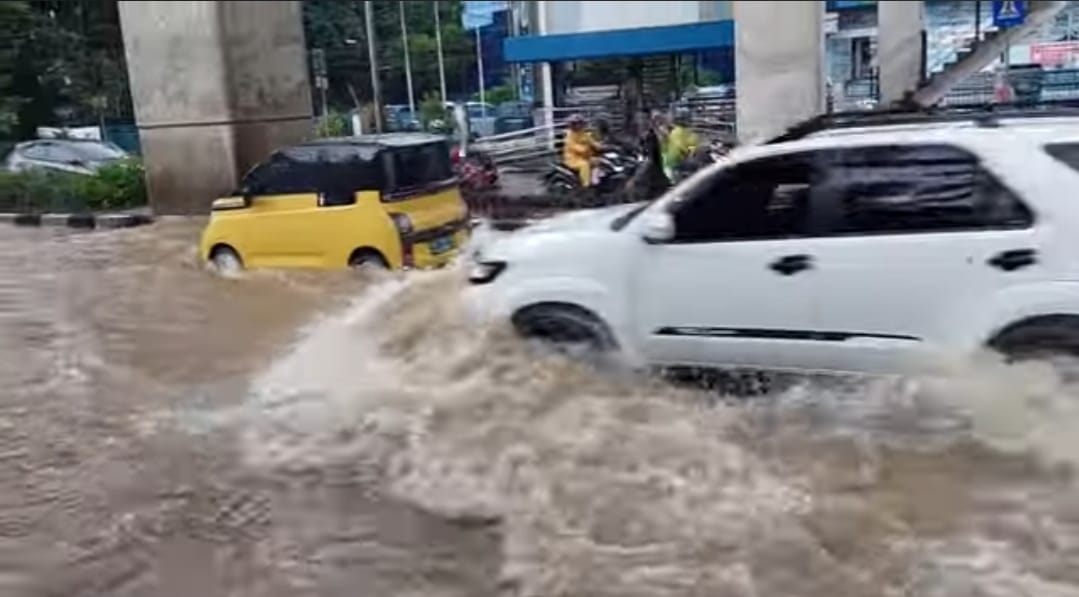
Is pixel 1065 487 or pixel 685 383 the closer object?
pixel 1065 487

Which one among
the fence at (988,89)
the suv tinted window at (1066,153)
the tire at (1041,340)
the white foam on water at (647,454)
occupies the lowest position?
the white foam on water at (647,454)

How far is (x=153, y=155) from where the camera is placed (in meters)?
3.05

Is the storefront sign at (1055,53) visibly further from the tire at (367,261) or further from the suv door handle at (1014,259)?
the tire at (367,261)

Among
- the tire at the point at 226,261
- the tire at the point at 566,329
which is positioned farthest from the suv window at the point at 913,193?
the tire at the point at 226,261

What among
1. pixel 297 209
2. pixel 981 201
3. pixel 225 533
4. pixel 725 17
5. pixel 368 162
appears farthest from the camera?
pixel 297 209

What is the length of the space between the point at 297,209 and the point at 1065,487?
2441 mm

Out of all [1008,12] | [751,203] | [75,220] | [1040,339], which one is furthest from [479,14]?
[1040,339]

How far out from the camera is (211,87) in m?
2.65

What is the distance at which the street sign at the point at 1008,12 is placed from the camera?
140 inches

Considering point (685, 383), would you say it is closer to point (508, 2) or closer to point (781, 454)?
point (781, 454)

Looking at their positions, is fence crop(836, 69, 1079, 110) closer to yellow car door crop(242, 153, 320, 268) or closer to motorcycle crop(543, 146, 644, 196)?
motorcycle crop(543, 146, 644, 196)

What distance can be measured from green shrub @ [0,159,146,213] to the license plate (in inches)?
39.7

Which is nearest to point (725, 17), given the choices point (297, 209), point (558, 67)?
point (558, 67)

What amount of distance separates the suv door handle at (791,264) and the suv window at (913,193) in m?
0.12
